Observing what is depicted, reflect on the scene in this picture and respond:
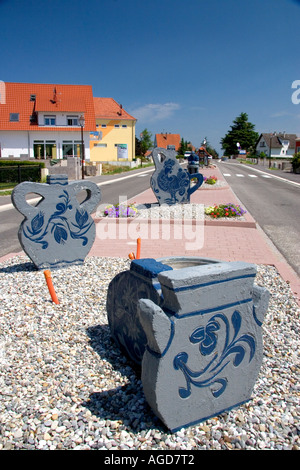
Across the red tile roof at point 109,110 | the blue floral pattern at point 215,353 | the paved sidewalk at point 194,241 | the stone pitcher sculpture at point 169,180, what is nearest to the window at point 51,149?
the red tile roof at point 109,110

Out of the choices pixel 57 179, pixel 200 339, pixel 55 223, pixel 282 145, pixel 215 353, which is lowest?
pixel 215 353

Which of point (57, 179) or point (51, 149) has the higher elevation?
point (51, 149)

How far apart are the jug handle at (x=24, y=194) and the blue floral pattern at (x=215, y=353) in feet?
13.6

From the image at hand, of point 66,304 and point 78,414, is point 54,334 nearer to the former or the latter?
point 66,304

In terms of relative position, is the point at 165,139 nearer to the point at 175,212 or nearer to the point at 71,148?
the point at 71,148

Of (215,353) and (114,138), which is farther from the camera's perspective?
(114,138)

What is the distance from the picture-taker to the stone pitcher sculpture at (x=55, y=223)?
602 cm

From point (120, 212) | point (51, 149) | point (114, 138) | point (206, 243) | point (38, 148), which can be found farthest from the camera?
point (114, 138)

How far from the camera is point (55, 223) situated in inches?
245

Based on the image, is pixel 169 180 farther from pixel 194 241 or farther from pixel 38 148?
pixel 38 148

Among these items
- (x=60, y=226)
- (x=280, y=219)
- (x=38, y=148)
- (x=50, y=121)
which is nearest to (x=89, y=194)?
(x=60, y=226)

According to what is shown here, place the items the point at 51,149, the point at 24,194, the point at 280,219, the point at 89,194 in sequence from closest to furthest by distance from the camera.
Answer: the point at 24,194, the point at 89,194, the point at 280,219, the point at 51,149

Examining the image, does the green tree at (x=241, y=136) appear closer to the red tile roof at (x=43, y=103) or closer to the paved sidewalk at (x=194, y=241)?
the red tile roof at (x=43, y=103)

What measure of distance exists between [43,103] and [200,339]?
4182cm
